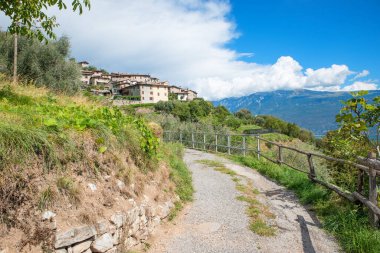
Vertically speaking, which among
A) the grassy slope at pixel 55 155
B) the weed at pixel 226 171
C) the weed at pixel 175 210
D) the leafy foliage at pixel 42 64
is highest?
the leafy foliage at pixel 42 64

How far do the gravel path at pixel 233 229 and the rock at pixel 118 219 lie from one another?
898 mm

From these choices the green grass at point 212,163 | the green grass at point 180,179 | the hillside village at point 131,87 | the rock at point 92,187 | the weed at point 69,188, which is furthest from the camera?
the hillside village at point 131,87

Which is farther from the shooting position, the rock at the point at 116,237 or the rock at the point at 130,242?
the rock at the point at 130,242

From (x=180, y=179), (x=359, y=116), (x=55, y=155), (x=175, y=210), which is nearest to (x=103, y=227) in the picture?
(x=55, y=155)

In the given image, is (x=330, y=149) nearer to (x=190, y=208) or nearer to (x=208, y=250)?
(x=190, y=208)

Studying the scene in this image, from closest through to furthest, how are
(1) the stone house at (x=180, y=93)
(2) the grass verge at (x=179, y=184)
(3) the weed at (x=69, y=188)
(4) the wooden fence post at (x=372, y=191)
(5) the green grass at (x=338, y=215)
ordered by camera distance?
(3) the weed at (x=69, y=188), (5) the green grass at (x=338, y=215), (4) the wooden fence post at (x=372, y=191), (2) the grass verge at (x=179, y=184), (1) the stone house at (x=180, y=93)

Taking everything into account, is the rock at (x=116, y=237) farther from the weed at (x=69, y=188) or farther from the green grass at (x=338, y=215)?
the green grass at (x=338, y=215)

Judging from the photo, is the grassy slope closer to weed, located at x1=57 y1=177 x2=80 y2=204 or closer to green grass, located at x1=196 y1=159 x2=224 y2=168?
weed, located at x1=57 y1=177 x2=80 y2=204

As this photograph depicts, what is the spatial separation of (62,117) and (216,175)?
21.5ft

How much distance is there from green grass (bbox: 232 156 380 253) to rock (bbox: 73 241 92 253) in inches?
169

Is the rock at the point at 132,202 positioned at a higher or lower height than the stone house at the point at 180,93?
lower

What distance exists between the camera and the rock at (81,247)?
3.68m

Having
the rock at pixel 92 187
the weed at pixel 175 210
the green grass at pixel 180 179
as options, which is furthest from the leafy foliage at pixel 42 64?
the rock at pixel 92 187

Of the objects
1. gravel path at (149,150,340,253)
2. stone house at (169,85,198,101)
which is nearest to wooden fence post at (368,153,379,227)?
gravel path at (149,150,340,253)
